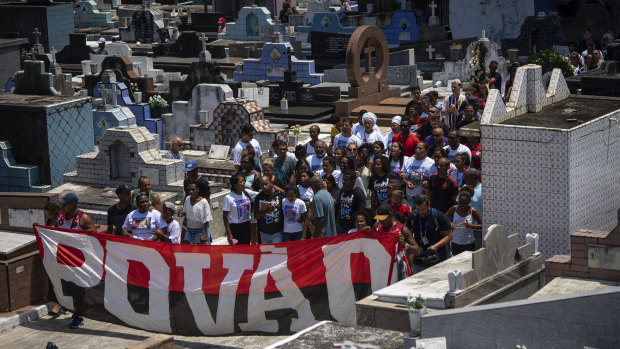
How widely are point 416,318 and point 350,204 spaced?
449cm

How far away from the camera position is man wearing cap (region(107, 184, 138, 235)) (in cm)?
1531

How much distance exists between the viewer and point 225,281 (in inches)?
537

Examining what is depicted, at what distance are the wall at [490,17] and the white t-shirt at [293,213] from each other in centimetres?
2779

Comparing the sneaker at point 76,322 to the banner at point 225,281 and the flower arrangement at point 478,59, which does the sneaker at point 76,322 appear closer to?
the banner at point 225,281

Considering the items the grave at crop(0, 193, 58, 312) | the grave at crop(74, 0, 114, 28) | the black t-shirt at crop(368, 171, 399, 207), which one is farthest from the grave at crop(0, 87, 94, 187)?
the grave at crop(74, 0, 114, 28)

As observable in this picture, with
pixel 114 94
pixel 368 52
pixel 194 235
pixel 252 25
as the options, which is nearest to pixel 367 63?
pixel 368 52

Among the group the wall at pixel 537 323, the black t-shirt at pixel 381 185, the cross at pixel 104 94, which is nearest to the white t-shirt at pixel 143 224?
the black t-shirt at pixel 381 185

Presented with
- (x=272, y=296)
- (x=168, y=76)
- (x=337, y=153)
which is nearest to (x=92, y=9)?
(x=168, y=76)

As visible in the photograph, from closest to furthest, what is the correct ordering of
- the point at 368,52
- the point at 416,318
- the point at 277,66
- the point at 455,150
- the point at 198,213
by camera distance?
the point at 416,318 < the point at 198,213 < the point at 455,150 < the point at 368,52 < the point at 277,66

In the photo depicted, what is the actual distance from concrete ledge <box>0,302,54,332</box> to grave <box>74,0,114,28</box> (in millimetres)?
40037

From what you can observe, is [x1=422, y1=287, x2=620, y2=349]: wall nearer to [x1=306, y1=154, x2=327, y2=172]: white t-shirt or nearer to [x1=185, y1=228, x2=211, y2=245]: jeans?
[x1=185, y1=228, x2=211, y2=245]: jeans

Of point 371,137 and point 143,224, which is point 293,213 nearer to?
point 143,224

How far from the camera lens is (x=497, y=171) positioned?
47.0 feet

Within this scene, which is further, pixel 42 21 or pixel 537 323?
pixel 42 21
